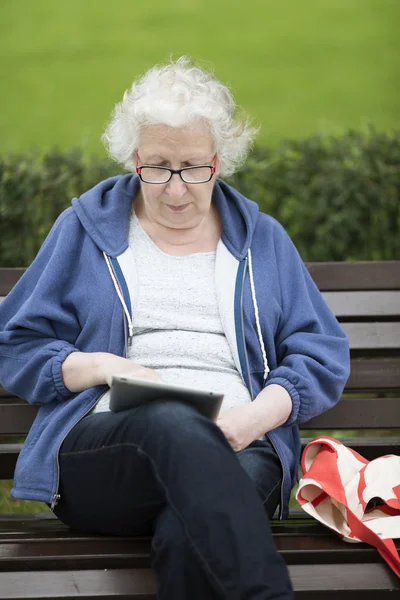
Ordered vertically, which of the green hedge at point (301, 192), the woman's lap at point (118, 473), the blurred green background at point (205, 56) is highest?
the blurred green background at point (205, 56)

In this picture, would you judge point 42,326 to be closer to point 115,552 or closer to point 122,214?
point 122,214

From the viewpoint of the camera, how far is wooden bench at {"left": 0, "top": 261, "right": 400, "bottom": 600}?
2395mm

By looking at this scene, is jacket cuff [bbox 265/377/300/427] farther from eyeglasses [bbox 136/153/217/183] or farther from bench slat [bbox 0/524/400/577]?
eyeglasses [bbox 136/153/217/183]

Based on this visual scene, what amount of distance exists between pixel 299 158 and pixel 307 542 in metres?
2.11

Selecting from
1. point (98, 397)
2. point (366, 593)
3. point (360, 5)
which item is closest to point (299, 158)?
point (360, 5)

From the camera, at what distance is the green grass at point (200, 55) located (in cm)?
527

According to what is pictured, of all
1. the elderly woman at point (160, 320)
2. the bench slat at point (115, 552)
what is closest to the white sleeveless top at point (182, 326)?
the elderly woman at point (160, 320)

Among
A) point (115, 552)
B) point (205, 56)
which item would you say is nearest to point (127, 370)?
point (115, 552)

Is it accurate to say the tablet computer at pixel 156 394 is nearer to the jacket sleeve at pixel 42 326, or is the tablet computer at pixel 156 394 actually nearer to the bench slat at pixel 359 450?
the jacket sleeve at pixel 42 326

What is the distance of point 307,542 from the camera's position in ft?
8.47

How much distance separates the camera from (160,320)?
293 cm

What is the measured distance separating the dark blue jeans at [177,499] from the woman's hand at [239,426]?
11 cm

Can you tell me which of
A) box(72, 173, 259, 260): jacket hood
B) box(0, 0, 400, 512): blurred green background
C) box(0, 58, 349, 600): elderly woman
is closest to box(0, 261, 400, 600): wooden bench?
box(0, 58, 349, 600): elderly woman

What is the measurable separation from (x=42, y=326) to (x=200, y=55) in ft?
9.58
